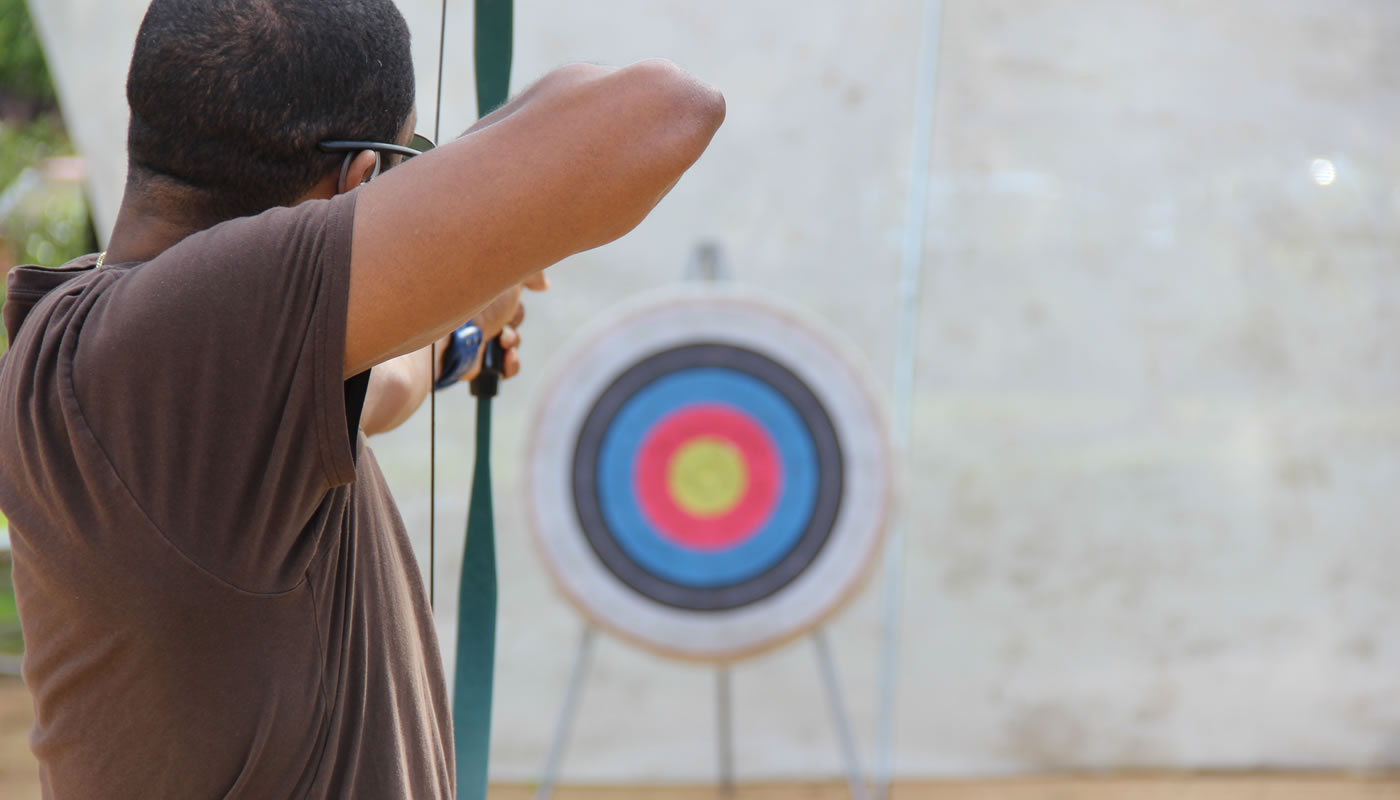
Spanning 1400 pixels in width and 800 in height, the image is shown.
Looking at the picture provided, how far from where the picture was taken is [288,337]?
17.3 inches

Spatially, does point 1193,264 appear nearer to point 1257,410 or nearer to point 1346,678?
point 1257,410

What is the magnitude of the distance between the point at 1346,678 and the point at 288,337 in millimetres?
2491

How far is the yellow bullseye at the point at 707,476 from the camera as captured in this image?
7.11 feet

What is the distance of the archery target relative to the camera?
208 centimetres

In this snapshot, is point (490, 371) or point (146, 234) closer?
point (146, 234)

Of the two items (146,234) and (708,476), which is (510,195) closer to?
(146,234)

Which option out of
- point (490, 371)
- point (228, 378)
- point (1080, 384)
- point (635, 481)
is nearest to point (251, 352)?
point (228, 378)

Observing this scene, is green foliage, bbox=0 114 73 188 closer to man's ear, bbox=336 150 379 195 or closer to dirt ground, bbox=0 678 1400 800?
dirt ground, bbox=0 678 1400 800

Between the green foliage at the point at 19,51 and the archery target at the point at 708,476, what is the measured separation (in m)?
4.61

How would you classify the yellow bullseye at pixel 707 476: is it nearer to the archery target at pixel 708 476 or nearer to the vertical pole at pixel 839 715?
the archery target at pixel 708 476

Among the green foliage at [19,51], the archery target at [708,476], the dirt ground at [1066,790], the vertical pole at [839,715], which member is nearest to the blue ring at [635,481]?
the archery target at [708,476]

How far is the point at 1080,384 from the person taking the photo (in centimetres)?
238

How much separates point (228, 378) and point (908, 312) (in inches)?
79.1

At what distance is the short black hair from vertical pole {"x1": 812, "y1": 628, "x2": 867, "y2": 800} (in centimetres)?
169
